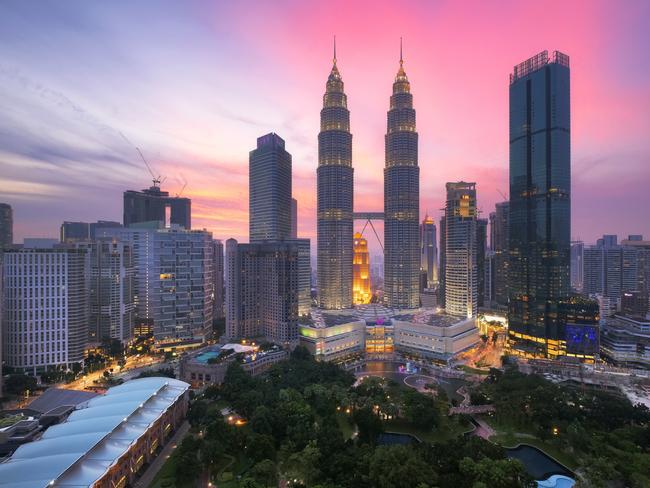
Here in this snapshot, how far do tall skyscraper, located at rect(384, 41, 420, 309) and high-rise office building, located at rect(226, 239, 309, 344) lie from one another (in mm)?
39208

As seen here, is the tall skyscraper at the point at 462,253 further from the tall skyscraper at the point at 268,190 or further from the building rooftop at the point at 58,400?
the building rooftop at the point at 58,400

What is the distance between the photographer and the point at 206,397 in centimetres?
4503

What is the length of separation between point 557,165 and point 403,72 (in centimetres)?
5310

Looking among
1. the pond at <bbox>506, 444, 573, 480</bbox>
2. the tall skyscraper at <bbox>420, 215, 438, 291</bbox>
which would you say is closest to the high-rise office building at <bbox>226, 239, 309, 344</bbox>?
the pond at <bbox>506, 444, 573, 480</bbox>

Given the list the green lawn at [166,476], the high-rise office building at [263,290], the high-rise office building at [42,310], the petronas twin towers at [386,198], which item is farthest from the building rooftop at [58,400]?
the petronas twin towers at [386,198]

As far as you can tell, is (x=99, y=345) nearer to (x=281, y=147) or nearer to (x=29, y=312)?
(x=29, y=312)

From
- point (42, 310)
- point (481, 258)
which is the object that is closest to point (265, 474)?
point (42, 310)

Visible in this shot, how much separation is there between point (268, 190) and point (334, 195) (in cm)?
1942

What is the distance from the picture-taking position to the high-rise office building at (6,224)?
90812mm

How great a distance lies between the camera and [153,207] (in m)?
160

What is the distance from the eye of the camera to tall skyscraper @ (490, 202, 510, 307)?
11304 centimetres

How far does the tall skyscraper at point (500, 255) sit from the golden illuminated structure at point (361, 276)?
150ft

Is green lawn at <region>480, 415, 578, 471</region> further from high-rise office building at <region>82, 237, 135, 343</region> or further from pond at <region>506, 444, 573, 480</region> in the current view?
high-rise office building at <region>82, 237, 135, 343</region>

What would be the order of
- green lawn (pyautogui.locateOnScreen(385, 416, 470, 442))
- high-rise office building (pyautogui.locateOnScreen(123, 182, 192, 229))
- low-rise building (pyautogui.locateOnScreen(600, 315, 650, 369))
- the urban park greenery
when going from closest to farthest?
the urban park greenery
green lawn (pyautogui.locateOnScreen(385, 416, 470, 442))
low-rise building (pyautogui.locateOnScreen(600, 315, 650, 369))
high-rise office building (pyautogui.locateOnScreen(123, 182, 192, 229))
